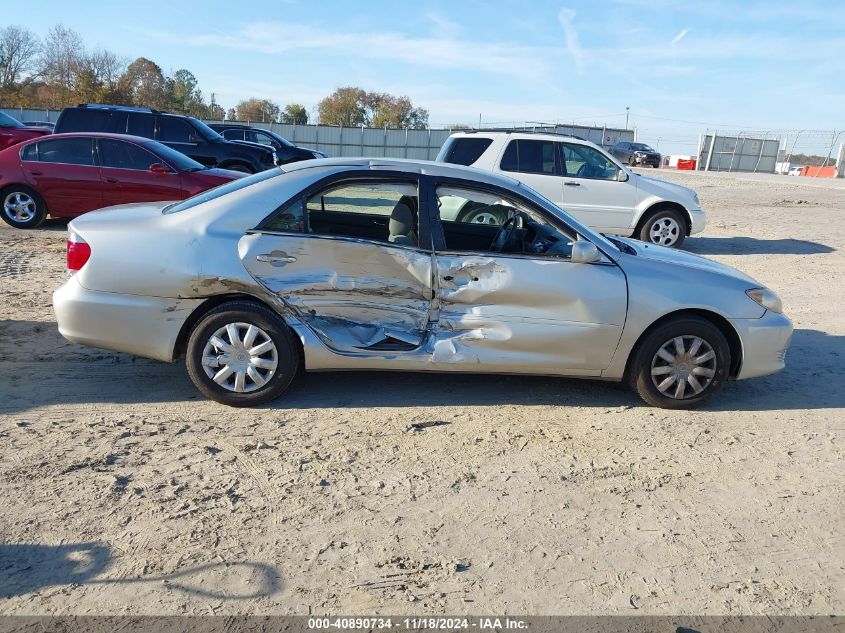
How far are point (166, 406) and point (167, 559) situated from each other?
1769mm

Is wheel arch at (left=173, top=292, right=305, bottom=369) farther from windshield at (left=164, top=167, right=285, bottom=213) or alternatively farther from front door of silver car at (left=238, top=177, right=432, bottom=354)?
windshield at (left=164, top=167, right=285, bottom=213)

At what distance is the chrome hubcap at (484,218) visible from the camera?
17.4ft

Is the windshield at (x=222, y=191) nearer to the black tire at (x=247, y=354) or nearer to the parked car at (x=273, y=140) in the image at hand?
the black tire at (x=247, y=354)

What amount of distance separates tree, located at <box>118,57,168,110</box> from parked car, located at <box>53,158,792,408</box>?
194 feet

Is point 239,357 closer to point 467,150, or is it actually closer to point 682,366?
point 682,366

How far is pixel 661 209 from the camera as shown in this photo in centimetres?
1149

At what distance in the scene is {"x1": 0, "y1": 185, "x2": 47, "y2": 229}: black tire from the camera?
11008 millimetres

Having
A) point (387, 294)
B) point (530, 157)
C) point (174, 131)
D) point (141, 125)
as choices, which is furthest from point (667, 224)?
point (141, 125)

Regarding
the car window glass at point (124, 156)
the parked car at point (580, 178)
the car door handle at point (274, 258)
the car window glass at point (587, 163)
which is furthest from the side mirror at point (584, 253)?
the car window glass at point (124, 156)

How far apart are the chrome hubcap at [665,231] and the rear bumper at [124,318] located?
29.0ft

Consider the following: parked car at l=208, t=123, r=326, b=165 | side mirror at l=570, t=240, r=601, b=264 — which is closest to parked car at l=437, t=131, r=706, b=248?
side mirror at l=570, t=240, r=601, b=264

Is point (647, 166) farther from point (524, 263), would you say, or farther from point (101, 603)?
point (101, 603)

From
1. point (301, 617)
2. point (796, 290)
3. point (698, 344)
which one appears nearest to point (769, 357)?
point (698, 344)

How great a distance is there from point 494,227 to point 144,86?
211 feet
